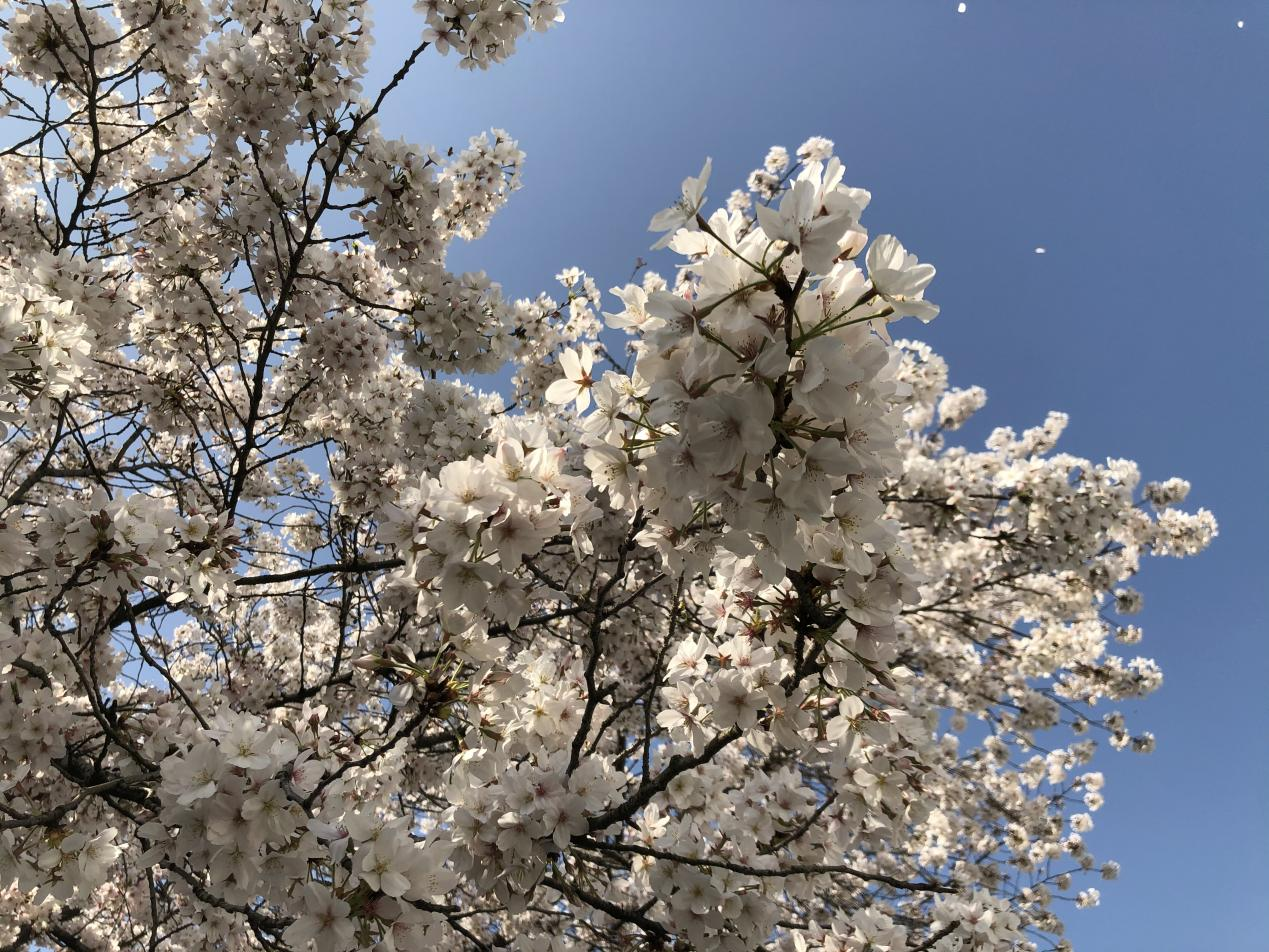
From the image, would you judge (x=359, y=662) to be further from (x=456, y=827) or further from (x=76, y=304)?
(x=76, y=304)

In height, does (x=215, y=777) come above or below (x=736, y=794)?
below

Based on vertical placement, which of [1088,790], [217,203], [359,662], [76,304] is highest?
[1088,790]

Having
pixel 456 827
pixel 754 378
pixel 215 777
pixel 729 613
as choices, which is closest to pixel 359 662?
pixel 215 777

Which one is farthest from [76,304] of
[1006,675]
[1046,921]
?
[1046,921]

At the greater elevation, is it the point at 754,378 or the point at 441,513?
the point at 754,378

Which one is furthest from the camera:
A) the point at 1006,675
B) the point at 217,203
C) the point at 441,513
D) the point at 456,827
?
the point at 1006,675

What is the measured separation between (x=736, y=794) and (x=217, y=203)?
5.35 m

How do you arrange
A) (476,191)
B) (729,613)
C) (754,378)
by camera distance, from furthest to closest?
(476,191)
(729,613)
(754,378)

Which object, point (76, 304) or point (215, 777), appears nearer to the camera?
point (215, 777)

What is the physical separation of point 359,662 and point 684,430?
1.35 meters

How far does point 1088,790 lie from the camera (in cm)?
1311

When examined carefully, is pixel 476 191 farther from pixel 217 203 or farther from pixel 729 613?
pixel 729 613

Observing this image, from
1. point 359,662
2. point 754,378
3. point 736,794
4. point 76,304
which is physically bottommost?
point 359,662

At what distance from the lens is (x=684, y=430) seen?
1.41m
